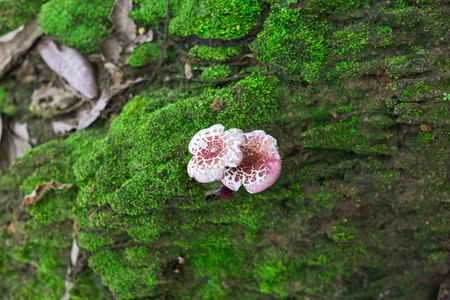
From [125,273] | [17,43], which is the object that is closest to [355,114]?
[125,273]

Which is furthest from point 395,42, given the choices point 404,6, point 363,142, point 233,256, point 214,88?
point 233,256

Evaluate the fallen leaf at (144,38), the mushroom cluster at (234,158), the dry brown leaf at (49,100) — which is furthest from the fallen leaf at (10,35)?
the mushroom cluster at (234,158)

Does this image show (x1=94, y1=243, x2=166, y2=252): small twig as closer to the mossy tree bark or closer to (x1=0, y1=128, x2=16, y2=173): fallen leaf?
the mossy tree bark

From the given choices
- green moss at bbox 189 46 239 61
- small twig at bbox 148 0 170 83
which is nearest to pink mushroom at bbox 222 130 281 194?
green moss at bbox 189 46 239 61

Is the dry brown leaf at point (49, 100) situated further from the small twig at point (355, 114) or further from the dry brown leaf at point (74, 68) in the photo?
the small twig at point (355, 114)

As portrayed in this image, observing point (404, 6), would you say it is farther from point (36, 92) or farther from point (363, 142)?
point (36, 92)
